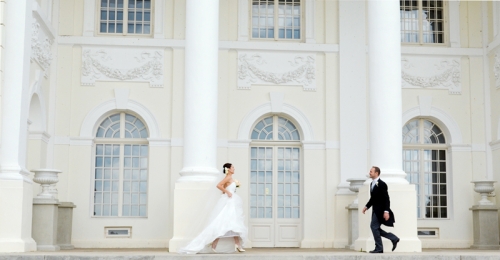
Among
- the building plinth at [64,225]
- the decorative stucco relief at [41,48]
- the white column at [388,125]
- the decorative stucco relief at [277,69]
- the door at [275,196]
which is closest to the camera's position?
the white column at [388,125]

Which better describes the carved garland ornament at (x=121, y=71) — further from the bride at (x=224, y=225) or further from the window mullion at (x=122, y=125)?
the bride at (x=224, y=225)

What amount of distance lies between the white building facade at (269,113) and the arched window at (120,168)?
0.10 ft

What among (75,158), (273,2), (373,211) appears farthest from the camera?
(273,2)

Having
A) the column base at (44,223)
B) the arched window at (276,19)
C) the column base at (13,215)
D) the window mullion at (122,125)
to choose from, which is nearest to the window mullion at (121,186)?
the window mullion at (122,125)

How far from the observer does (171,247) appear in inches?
546

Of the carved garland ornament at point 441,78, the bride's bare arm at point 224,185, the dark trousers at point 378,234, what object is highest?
the carved garland ornament at point 441,78

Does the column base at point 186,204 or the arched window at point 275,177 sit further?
the arched window at point 275,177

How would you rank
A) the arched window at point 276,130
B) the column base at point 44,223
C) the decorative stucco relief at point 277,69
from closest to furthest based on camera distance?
the column base at point 44,223 → the decorative stucco relief at point 277,69 → the arched window at point 276,130

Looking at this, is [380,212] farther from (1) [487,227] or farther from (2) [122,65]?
(2) [122,65]

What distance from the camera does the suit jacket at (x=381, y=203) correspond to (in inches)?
524

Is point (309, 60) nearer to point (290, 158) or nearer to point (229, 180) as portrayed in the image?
point (290, 158)

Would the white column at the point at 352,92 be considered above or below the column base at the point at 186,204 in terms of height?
above

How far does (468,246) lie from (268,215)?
4571 millimetres

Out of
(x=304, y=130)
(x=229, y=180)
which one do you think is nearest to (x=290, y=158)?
(x=304, y=130)
